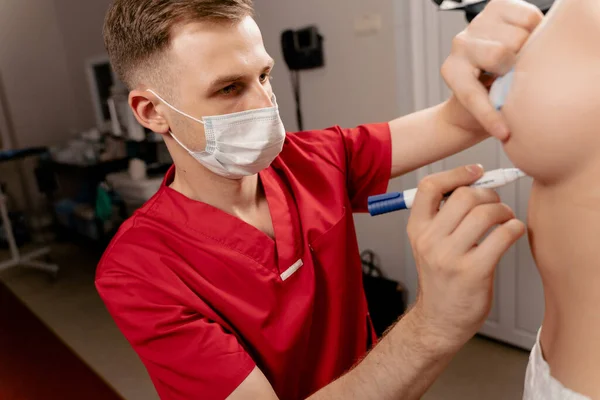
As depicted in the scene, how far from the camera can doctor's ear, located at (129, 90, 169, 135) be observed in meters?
1.06

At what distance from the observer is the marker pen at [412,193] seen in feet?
2.06

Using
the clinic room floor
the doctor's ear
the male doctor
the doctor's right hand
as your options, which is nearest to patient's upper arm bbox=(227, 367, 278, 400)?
the male doctor

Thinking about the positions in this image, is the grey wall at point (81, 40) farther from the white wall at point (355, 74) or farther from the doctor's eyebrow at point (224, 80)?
the doctor's eyebrow at point (224, 80)

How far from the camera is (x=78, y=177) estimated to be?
4980 millimetres

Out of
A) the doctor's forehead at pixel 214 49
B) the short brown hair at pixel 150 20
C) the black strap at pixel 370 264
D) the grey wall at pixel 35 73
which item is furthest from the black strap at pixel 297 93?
the grey wall at pixel 35 73

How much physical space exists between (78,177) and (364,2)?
385cm

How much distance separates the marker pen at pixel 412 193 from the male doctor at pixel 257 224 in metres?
0.02

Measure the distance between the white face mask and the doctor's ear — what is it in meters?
0.03

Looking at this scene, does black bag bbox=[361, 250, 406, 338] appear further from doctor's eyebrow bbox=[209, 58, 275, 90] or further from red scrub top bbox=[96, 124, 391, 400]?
doctor's eyebrow bbox=[209, 58, 275, 90]

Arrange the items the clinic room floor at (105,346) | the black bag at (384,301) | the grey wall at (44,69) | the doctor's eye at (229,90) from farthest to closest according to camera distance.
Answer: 1. the grey wall at (44,69)
2. the black bag at (384,301)
3. the clinic room floor at (105,346)
4. the doctor's eye at (229,90)

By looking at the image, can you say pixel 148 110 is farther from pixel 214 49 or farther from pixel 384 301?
pixel 384 301

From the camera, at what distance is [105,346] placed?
2.76 meters

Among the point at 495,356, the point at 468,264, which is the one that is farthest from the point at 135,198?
the point at 468,264

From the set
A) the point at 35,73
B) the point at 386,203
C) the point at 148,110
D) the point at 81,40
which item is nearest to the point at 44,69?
the point at 35,73
